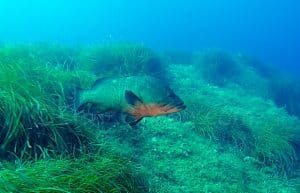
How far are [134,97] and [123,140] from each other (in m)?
1.28

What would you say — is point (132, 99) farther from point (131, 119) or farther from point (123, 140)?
point (123, 140)

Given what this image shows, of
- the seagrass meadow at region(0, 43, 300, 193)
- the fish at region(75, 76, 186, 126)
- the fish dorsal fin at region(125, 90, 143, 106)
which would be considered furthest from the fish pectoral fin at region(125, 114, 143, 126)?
the seagrass meadow at region(0, 43, 300, 193)

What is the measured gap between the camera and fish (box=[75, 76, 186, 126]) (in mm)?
5188

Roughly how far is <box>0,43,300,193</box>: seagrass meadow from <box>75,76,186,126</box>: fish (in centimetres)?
32

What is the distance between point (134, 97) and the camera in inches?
201

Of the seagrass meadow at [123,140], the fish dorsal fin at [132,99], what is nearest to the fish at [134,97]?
the fish dorsal fin at [132,99]

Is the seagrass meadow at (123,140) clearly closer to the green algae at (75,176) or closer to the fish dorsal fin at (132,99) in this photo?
the green algae at (75,176)

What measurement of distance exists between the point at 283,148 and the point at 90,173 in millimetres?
4385

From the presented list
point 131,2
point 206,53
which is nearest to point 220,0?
point 131,2

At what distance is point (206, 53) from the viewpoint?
15.5 meters

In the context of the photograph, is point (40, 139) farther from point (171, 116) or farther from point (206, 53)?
point (206, 53)

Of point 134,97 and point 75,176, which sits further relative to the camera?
Answer: point 134,97

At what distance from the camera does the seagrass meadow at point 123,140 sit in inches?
175

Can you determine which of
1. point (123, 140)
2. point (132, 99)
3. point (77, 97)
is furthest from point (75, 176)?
point (123, 140)
